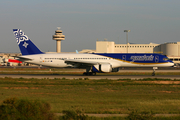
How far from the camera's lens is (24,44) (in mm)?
45562

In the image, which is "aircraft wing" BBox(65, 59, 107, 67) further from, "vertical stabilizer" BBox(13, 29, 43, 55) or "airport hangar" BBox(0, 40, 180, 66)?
"airport hangar" BBox(0, 40, 180, 66)

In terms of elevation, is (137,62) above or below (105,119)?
above

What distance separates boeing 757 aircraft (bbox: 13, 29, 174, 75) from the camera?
42409 mm

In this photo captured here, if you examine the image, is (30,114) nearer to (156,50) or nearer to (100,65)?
(100,65)

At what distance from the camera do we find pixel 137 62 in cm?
4275

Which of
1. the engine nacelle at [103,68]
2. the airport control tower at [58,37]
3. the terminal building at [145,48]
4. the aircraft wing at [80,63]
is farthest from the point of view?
the airport control tower at [58,37]

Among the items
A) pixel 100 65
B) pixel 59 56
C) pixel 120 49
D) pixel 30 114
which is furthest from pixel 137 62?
pixel 120 49

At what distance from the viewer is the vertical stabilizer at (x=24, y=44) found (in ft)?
149

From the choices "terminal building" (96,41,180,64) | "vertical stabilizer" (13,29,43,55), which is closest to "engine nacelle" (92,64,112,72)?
"vertical stabilizer" (13,29,43,55)

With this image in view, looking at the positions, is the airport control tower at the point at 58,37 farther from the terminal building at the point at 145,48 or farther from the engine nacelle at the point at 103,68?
the engine nacelle at the point at 103,68

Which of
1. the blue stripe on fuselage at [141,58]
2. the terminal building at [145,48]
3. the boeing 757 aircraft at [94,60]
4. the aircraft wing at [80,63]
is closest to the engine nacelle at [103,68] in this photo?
the boeing 757 aircraft at [94,60]

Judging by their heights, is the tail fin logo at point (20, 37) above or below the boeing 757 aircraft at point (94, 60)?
above

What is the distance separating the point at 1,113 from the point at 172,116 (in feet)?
26.7

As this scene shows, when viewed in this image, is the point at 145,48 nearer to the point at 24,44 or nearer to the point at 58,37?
the point at 58,37
